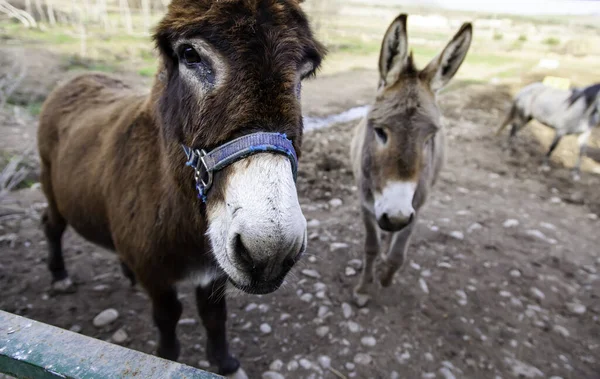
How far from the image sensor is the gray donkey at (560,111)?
7.40 meters

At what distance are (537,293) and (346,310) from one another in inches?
83.6

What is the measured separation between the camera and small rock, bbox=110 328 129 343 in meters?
2.88

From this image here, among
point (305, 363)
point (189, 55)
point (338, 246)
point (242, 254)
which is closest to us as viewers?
point (242, 254)

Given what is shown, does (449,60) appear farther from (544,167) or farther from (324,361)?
(544,167)

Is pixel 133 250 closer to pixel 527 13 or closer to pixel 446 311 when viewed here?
pixel 446 311

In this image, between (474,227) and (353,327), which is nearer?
(353,327)

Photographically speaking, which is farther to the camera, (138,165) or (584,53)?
(584,53)

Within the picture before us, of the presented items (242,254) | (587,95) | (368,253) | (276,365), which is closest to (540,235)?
(368,253)

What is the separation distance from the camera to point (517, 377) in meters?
2.81

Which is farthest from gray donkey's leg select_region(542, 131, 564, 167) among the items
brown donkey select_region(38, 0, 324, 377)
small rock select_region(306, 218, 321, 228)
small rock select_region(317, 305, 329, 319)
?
brown donkey select_region(38, 0, 324, 377)

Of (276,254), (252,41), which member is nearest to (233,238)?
(276,254)

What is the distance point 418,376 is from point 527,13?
4040 inches

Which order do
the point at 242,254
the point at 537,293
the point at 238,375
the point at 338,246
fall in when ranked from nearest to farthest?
the point at 242,254
the point at 238,375
the point at 537,293
the point at 338,246

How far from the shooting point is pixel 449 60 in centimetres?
300
